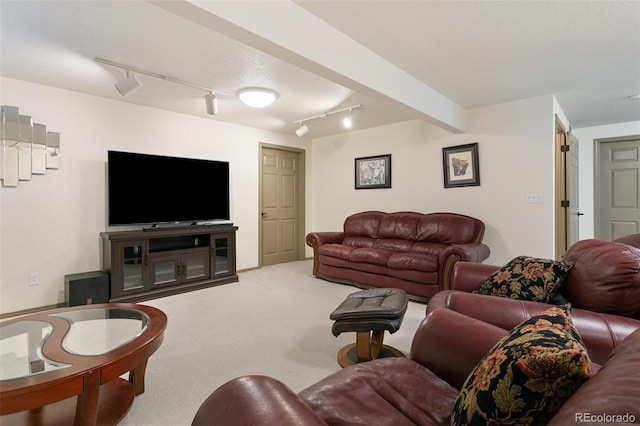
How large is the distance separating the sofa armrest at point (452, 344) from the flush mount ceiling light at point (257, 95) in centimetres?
286

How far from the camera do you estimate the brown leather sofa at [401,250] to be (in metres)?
3.47

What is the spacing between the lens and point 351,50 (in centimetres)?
246

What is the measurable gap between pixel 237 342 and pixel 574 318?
2.20 metres

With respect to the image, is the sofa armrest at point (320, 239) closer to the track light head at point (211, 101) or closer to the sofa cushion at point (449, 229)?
the sofa cushion at point (449, 229)

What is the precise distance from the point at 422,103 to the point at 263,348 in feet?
9.37

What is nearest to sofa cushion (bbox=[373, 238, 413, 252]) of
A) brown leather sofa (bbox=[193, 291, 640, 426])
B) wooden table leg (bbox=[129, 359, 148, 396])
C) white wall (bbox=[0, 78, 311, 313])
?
brown leather sofa (bbox=[193, 291, 640, 426])

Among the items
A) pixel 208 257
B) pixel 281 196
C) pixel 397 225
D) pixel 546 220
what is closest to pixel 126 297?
pixel 208 257

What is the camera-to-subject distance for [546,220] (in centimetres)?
364

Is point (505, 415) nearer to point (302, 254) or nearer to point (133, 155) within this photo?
point (133, 155)

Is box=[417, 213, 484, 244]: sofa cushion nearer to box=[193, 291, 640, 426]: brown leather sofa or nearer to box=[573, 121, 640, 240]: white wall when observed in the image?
box=[193, 291, 640, 426]: brown leather sofa

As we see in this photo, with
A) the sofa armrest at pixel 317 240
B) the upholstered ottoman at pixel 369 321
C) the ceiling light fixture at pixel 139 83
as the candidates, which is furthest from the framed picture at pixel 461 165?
the ceiling light fixture at pixel 139 83

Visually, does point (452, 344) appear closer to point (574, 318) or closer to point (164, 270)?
point (574, 318)

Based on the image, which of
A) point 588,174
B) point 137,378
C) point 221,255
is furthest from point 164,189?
point 588,174

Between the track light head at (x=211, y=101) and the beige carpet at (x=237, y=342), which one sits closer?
the beige carpet at (x=237, y=342)
